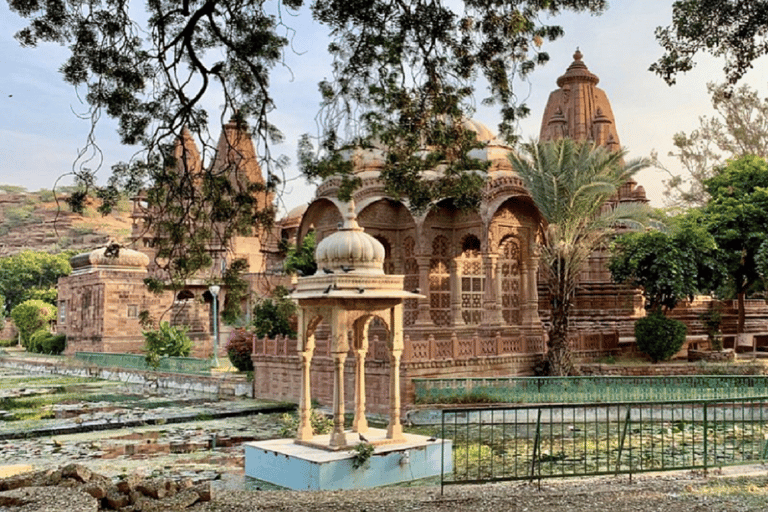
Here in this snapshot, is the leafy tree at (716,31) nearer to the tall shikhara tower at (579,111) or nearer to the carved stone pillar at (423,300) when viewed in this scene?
the carved stone pillar at (423,300)

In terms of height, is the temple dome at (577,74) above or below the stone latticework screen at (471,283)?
above

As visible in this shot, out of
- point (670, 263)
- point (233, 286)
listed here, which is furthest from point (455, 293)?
point (233, 286)

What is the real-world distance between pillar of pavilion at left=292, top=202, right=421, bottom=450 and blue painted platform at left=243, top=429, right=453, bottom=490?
287mm

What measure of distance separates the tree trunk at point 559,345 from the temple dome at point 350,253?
23.7 feet

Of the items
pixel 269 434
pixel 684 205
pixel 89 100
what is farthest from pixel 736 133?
pixel 89 100

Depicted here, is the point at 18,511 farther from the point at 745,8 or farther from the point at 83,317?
the point at 83,317

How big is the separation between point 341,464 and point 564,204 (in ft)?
31.8

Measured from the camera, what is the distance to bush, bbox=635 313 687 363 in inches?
743

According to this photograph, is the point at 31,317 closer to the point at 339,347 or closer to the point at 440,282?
the point at 440,282

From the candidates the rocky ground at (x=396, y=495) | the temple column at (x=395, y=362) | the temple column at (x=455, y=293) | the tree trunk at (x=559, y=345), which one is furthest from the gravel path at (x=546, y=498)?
the temple column at (x=455, y=293)

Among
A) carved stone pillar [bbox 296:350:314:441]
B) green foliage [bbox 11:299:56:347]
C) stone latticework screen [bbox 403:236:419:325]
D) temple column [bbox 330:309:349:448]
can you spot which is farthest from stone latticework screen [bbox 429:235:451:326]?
green foliage [bbox 11:299:56:347]

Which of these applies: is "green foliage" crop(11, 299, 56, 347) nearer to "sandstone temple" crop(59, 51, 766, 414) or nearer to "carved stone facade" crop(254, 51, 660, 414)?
"sandstone temple" crop(59, 51, 766, 414)

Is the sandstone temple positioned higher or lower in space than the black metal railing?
higher

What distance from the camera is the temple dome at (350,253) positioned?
35.7 ft
